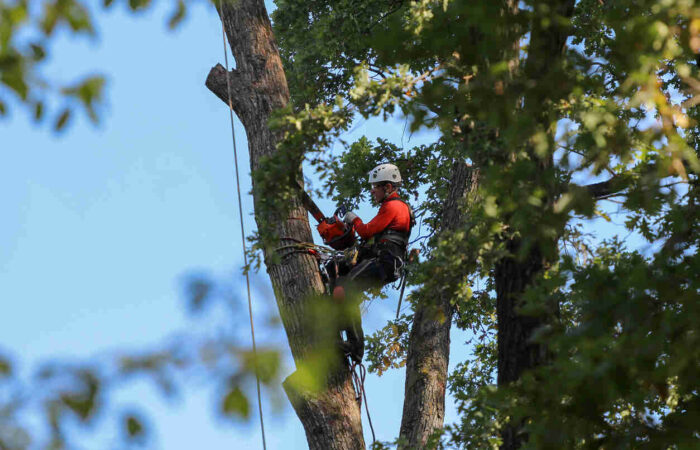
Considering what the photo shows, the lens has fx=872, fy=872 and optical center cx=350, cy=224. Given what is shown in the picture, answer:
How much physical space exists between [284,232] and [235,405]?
3515mm

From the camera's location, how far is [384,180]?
7.89m

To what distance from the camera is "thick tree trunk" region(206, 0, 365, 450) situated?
597 centimetres

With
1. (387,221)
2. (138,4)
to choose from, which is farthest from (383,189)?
(138,4)

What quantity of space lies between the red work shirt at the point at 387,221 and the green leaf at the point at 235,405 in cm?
440

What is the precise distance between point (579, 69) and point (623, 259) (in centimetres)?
160

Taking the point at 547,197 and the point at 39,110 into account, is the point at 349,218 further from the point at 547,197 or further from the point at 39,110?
the point at 39,110

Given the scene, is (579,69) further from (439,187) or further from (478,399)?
(439,187)

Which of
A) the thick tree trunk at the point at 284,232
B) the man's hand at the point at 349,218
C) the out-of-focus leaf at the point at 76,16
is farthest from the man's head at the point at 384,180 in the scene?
the out-of-focus leaf at the point at 76,16

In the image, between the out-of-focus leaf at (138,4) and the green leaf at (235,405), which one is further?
the out-of-focus leaf at (138,4)

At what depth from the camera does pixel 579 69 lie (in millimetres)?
4504

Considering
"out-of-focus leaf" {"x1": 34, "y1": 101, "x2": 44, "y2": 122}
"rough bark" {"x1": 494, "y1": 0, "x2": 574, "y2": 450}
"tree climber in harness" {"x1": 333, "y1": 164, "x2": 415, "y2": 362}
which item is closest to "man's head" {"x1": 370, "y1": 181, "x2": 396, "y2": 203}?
"tree climber in harness" {"x1": 333, "y1": 164, "x2": 415, "y2": 362}

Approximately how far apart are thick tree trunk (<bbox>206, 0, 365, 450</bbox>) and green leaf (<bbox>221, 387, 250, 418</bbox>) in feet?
8.59

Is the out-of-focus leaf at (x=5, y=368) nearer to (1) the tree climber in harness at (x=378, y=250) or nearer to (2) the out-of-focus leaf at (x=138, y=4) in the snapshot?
(2) the out-of-focus leaf at (x=138, y=4)

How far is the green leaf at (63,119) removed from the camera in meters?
3.18
